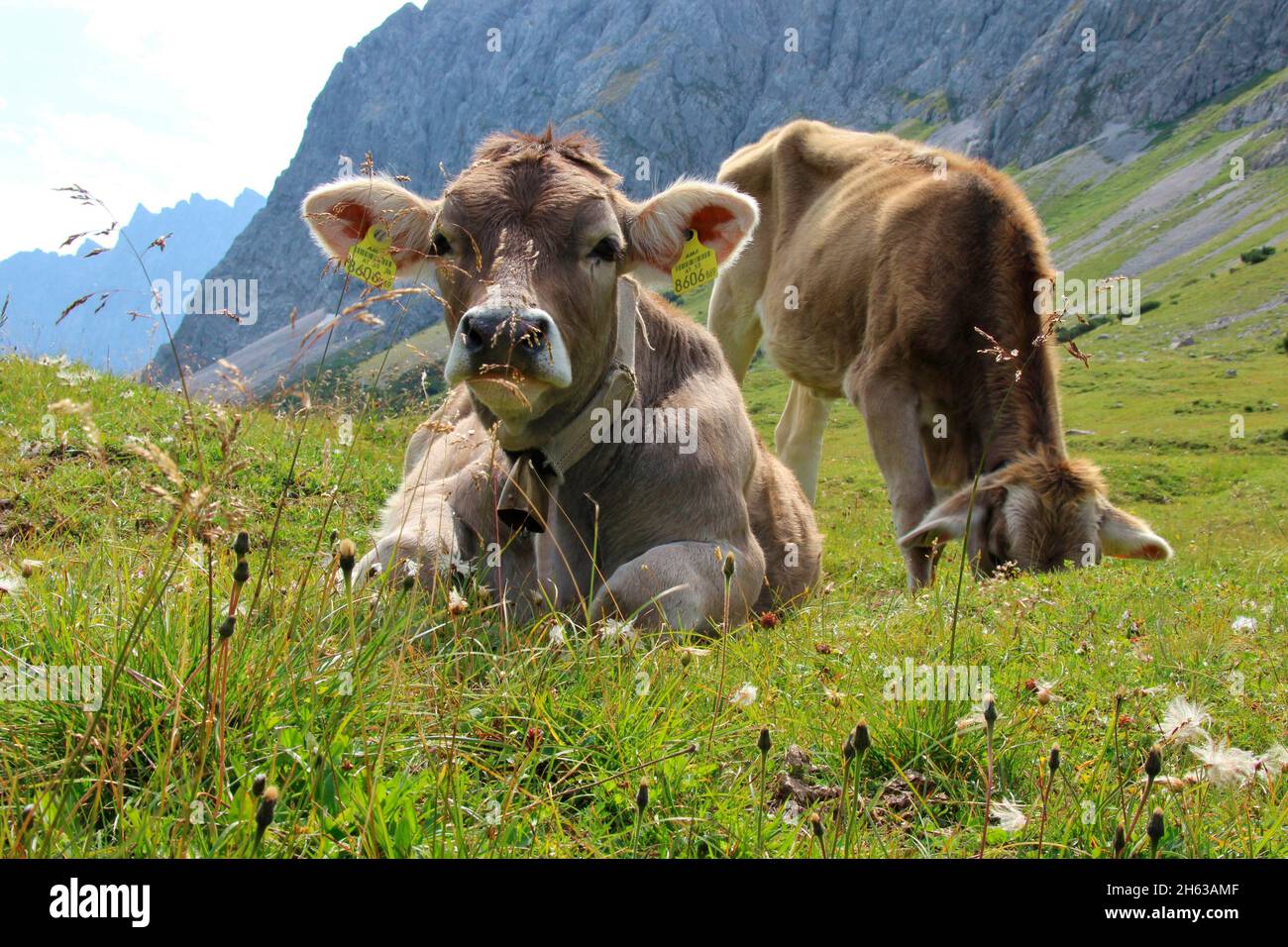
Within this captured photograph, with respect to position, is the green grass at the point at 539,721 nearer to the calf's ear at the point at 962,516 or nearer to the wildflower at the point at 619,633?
the wildflower at the point at 619,633

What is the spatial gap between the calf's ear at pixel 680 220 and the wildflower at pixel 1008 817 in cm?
378

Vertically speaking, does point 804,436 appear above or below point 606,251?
above

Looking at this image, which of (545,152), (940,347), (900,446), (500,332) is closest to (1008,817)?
(500,332)

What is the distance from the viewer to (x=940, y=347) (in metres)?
8.77

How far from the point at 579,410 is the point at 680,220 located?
1.28 meters

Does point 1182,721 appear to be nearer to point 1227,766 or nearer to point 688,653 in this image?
point 1227,766

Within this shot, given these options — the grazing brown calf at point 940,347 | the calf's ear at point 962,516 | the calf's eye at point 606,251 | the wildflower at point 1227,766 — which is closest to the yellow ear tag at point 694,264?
the calf's eye at point 606,251

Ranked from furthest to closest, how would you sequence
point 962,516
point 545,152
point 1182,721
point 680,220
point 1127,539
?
point 1127,539 → point 962,516 → point 680,220 → point 545,152 → point 1182,721

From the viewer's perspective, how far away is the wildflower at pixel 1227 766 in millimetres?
2473

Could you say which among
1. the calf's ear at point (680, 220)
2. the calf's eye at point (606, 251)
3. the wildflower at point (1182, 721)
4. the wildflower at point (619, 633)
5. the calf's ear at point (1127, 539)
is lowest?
the wildflower at point (1182, 721)

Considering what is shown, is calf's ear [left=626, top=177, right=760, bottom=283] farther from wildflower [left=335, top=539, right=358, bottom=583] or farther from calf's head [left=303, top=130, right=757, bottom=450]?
wildflower [left=335, top=539, right=358, bottom=583]

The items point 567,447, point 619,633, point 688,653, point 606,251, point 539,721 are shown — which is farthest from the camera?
point 567,447
